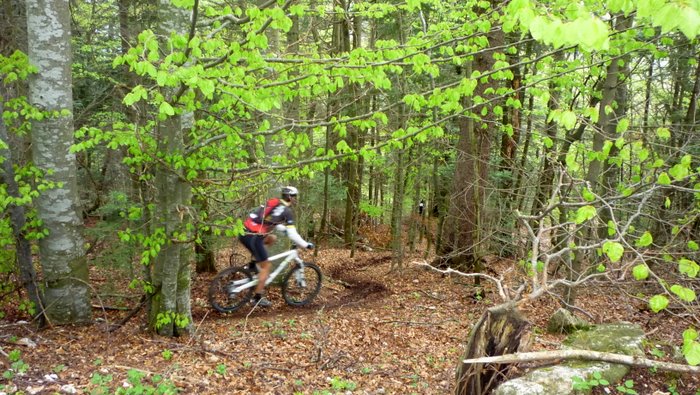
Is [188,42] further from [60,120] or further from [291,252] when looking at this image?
[291,252]

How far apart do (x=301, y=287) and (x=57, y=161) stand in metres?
5.34

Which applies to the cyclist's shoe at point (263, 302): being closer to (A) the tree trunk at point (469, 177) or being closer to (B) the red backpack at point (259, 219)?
(B) the red backpack at point (259, 219)

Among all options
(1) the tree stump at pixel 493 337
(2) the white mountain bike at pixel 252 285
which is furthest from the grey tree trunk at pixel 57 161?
(1) the tree stump at pixel 493 337

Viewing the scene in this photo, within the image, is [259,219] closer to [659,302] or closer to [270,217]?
[270,217]

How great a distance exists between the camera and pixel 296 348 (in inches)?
250

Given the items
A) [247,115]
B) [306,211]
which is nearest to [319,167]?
[247,115]

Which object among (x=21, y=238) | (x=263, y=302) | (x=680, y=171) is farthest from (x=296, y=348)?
(x=680, y=171)

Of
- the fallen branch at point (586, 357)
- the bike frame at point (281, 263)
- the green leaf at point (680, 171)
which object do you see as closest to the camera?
the fallen branch at point (586, 357)

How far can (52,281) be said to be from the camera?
5.80 metres

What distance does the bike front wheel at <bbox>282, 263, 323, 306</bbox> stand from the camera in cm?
890

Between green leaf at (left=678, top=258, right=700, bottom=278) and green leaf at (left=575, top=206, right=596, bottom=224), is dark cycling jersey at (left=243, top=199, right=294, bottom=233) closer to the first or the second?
green leaf at (left=575, top=206, right=596, bottom=224)

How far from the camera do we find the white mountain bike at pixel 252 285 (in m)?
8.16

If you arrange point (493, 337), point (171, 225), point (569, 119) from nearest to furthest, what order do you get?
point (569, 119), point (493, 337), point (171, 225)

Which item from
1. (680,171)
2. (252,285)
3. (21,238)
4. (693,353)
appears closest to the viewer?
(693,353)
